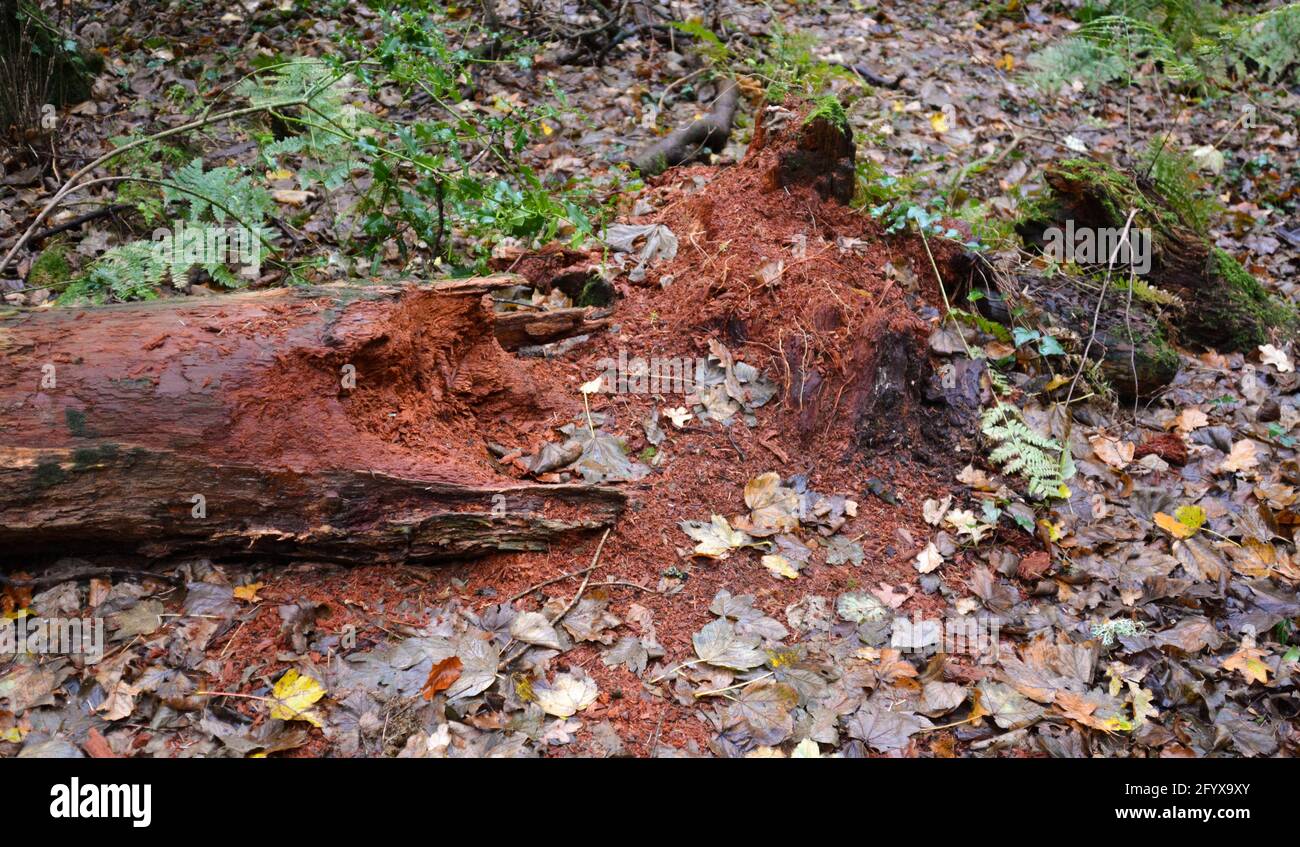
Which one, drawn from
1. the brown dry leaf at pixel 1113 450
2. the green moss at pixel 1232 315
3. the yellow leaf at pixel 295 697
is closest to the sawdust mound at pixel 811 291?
the brown dry leaf at pixel 1113 450

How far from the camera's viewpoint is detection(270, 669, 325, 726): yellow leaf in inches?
102

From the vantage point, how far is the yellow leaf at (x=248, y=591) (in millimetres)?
2918

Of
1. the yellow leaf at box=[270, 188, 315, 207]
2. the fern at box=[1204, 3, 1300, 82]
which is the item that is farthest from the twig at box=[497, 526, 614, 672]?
the fern at box=[1204, 3, 1300, 82]

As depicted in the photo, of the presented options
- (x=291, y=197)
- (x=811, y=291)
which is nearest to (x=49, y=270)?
(x=291, y=197)

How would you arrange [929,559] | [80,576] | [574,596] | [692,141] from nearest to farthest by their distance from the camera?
[80,576], [574,596], [929,559], [692,141]

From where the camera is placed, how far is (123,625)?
111 inches

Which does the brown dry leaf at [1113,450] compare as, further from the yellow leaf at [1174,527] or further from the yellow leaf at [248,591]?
the yellow leaf at [248,591]

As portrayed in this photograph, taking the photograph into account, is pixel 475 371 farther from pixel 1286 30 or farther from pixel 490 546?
pixel 1286 30

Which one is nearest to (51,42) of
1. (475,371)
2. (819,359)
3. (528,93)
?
(528,93)

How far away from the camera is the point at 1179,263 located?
15.5 ft

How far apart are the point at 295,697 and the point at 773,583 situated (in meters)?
1.69

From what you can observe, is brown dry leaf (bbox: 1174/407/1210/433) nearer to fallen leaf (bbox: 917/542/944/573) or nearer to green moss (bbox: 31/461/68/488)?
fallen leaf (bbox: 917/542/944/573)

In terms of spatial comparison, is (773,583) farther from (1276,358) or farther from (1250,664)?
(1276,358)

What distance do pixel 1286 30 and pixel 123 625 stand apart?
699cm
